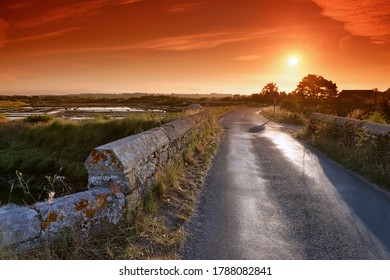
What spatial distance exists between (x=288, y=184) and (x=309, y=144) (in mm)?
6600

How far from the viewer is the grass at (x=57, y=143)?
15.0m

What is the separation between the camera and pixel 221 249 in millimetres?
3941

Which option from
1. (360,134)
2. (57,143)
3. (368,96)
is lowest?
(57,143)

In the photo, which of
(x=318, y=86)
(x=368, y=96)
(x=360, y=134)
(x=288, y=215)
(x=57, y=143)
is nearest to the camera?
(x=288, y=215)

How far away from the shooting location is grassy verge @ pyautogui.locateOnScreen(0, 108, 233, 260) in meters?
3.44

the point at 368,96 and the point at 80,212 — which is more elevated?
the point at 368,96

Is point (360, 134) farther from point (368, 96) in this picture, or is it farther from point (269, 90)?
→ point (269, 90)

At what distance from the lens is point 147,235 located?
13.7 feet

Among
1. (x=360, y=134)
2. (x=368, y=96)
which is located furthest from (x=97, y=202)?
(x=368, y=96)

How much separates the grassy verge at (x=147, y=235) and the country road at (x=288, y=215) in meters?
0.23

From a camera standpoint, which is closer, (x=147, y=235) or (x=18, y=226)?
(x=18, y=226)

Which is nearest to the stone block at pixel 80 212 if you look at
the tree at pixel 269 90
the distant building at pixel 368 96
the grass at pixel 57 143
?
the grass at pixel 57 143

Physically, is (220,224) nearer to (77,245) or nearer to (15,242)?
(77,245)

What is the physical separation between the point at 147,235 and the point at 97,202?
802 millimetres
